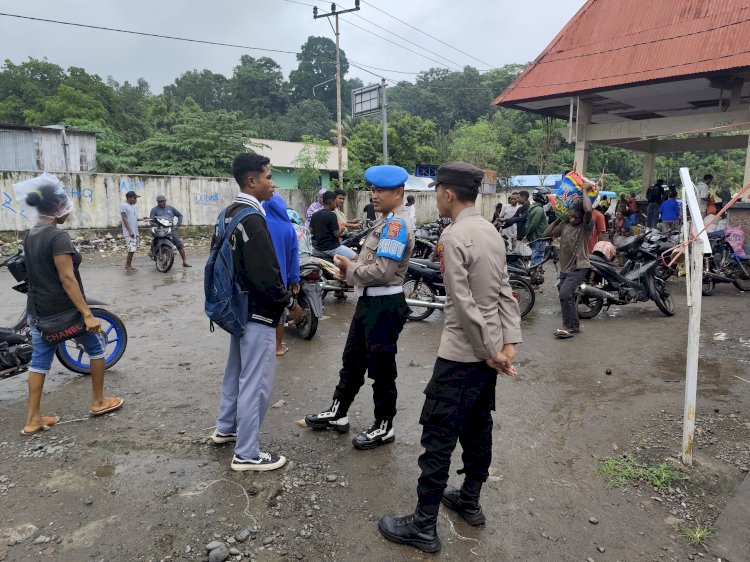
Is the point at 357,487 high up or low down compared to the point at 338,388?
down

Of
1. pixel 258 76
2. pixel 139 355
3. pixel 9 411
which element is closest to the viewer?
pixel 9 411

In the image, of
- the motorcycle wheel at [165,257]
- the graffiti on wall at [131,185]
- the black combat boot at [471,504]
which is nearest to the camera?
the black combat boot at [471,504]

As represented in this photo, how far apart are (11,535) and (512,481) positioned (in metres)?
2.69

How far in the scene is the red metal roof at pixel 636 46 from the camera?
33.0 ft

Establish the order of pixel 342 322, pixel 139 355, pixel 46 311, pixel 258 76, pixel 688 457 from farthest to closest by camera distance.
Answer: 1. pixel 258 76
2. pixel 342 322
3. pixel 139 355
4. pixel 46 311
5. pixel 688 457

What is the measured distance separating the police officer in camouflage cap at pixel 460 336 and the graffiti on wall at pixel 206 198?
14551mm

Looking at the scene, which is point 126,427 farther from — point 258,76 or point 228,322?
point 258,76

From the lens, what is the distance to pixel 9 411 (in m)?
3.85

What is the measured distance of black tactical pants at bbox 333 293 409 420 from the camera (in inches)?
123

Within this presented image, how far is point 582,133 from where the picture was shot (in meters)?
12.8

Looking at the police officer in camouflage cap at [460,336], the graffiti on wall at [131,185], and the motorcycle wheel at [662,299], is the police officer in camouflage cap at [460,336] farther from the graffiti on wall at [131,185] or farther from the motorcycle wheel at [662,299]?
the graffiti on wall at [131,185]

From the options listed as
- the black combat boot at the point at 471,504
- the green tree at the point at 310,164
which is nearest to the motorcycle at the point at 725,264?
the black combat boot at the point at 471,504

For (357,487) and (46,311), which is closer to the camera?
(357,487)

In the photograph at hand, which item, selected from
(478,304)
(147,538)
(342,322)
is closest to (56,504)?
(147,538)
